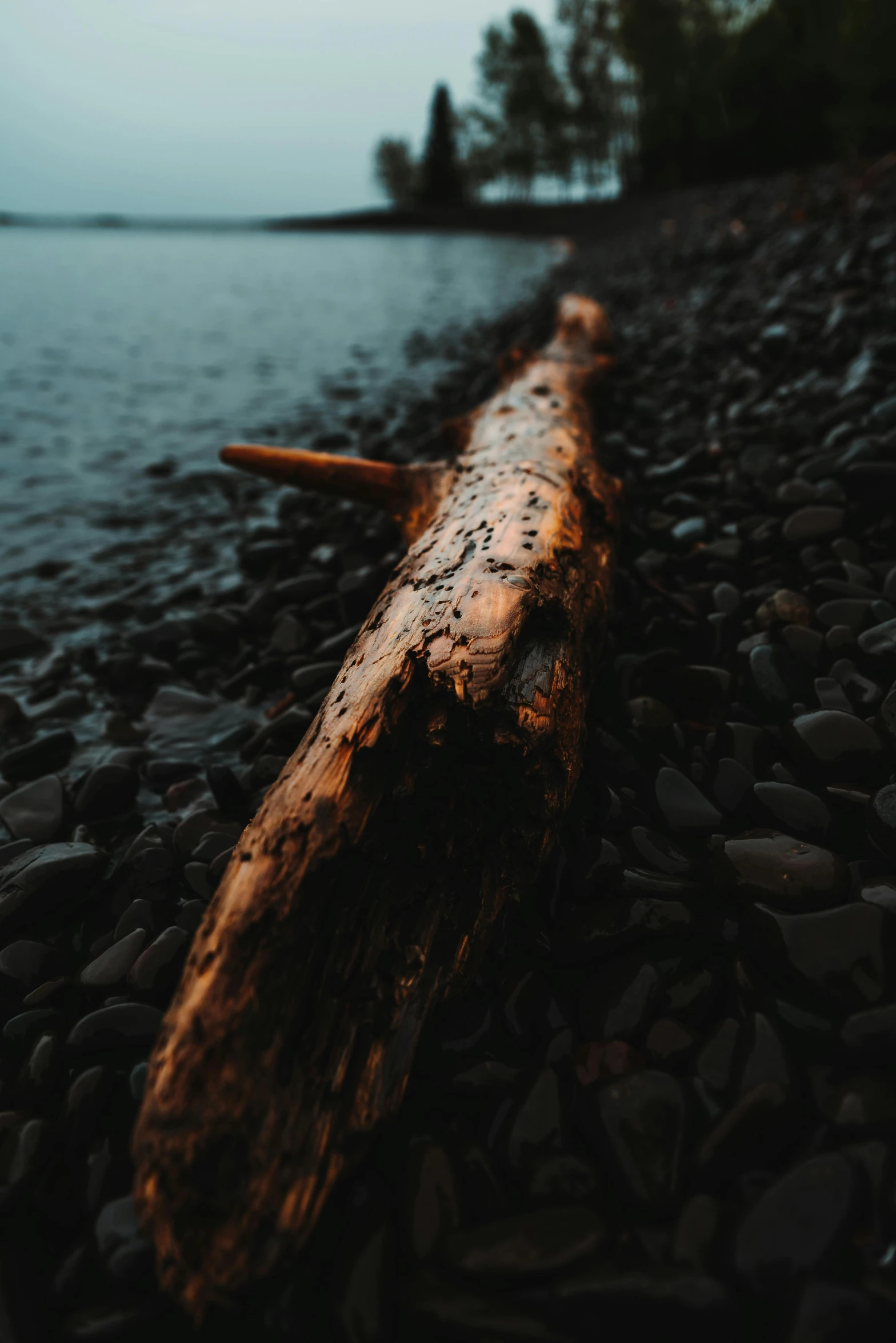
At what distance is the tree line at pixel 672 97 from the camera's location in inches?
698

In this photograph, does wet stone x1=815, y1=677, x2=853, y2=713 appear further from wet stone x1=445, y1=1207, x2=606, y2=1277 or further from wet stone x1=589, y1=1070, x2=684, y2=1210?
wet stone x1=445, y1=1207, x2=606, y2=1277

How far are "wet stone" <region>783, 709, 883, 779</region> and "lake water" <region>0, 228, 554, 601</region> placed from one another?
3.39 meters

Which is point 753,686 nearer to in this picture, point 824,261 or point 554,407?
point 554,407

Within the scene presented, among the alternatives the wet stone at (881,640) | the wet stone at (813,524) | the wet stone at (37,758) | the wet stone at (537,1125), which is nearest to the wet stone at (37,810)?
the wet stone at (37,758)

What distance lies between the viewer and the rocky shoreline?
0.98 meters

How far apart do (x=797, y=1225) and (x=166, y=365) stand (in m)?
9.74

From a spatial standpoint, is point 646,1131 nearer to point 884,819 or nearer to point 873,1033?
point 873,1033

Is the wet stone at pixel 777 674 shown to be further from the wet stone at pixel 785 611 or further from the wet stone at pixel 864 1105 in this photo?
the wet stone at pixel 864 1105

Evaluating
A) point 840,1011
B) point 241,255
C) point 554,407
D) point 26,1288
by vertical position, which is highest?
point 554,407

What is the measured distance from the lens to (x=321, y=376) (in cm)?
793

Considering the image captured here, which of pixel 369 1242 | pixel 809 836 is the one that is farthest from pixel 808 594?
pixel 369 1242

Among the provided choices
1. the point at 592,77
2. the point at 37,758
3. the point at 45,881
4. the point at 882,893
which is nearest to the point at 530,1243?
the point at 882,893

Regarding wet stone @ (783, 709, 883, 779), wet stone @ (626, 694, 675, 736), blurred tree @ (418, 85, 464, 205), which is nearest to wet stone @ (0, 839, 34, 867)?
wet stone @ (626, 694, 675, 736)

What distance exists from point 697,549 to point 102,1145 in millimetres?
2390
